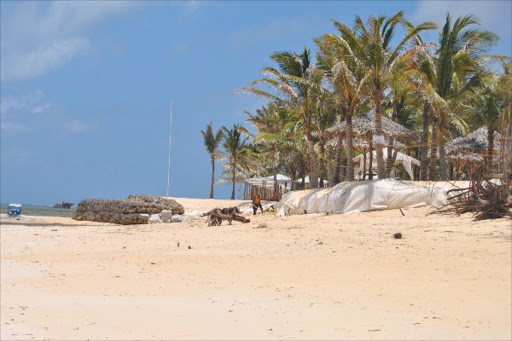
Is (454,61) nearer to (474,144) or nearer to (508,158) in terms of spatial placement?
(474,144)

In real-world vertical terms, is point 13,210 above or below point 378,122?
below

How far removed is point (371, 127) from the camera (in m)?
21.8

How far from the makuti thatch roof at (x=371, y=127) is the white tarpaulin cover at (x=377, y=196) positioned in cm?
267

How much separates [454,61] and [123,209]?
687 inches

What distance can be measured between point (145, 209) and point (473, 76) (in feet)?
58.7

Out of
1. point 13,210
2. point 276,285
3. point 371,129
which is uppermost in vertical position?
point 371,129

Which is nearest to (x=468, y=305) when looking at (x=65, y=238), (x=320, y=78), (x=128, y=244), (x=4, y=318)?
(x=4, y=318)

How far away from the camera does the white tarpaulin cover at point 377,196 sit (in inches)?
716

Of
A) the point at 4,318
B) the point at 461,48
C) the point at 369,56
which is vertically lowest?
the point at 4,318

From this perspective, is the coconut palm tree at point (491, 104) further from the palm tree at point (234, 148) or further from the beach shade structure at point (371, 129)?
the palm tree at point (234, 148)

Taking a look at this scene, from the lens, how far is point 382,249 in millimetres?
10711

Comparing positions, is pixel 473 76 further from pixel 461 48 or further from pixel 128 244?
pixel 128 244

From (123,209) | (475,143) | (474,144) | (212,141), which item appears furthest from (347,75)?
(212,141)

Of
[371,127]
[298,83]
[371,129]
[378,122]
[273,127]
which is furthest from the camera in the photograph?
[273,127]
